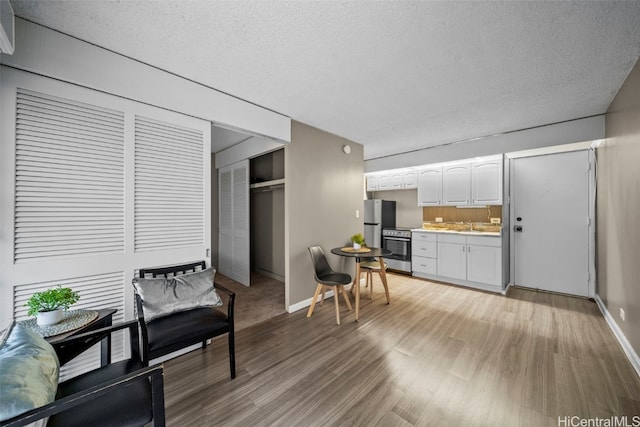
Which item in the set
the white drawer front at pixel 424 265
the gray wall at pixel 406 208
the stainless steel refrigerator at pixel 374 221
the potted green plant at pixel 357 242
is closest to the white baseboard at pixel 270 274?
the potted green plant at pixel 357 242

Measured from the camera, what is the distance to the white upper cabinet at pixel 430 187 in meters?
4.63

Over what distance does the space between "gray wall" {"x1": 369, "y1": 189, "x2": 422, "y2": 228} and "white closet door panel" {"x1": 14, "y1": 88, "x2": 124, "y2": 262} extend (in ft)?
16.4

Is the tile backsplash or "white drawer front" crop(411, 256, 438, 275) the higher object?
the tile backsplash

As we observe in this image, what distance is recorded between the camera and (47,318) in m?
1.42

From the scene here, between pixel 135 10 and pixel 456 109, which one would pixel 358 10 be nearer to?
pixel 135 10

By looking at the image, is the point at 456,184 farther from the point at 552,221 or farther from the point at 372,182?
the point at 372,182

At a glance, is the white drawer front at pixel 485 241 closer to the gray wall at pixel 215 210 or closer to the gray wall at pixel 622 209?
the gray wall at pixel 622 209

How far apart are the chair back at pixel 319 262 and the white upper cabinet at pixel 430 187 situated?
8.54ft

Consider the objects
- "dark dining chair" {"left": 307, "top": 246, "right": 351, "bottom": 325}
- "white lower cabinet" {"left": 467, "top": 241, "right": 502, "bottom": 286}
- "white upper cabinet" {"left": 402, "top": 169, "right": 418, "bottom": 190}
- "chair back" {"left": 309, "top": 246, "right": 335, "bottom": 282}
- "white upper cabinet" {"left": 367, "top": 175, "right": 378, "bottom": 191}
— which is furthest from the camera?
"white upper cabinet" {"left": 367, "top": 175, "right": 378, "bottom": 191}

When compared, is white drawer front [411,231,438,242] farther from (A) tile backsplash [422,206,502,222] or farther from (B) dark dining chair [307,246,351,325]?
(B) dark dining chair [307,246,351,325]

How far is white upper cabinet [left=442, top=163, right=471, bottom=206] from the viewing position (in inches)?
169

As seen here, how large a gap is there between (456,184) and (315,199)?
274 centimetres

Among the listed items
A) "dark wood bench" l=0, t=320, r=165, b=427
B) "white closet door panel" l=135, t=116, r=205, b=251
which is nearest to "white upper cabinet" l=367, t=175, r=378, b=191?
"white closet door panel" l=135, t=116, r=205, b=251

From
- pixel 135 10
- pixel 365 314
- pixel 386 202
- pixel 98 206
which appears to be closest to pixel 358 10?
pixel 135 10
